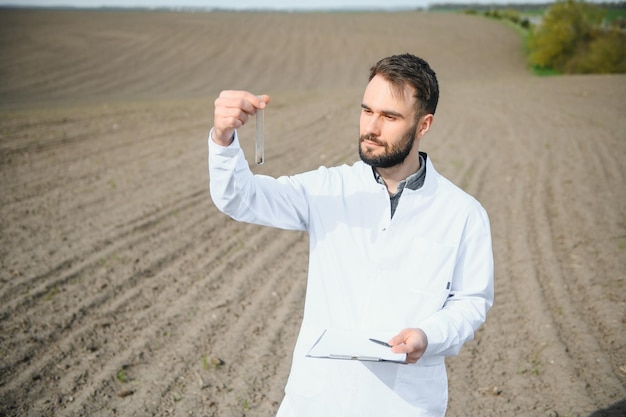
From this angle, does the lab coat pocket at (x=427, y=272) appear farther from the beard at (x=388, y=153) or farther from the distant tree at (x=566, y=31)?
the distant tree at (x=566, y=31)

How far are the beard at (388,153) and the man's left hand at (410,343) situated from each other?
2.16ft

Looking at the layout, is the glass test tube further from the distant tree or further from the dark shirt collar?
the distant tree

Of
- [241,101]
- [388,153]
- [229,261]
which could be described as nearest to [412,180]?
[388,153]

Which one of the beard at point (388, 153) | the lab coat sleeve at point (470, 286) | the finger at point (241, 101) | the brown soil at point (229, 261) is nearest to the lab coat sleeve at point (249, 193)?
the finger at point (241, 101)

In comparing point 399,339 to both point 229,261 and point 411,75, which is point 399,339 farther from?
point 229,261

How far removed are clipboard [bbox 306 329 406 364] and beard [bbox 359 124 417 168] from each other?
670mm

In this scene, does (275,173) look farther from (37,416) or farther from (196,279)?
(37,416)

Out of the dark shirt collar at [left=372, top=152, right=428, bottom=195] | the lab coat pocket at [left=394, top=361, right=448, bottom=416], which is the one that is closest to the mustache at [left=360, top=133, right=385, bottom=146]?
the dark shirt collar at [left=372, top=152, right=428, bottom=195]

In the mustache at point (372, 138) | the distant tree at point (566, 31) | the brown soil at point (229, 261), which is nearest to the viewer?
the mustache at point (372, 138)

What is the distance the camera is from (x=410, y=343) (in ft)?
5.82

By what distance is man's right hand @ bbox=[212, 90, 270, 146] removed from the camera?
1726 mm

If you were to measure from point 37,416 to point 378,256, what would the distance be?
2.80 metres

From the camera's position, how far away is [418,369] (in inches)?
81.5

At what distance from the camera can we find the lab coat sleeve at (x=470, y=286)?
6.45 feet
